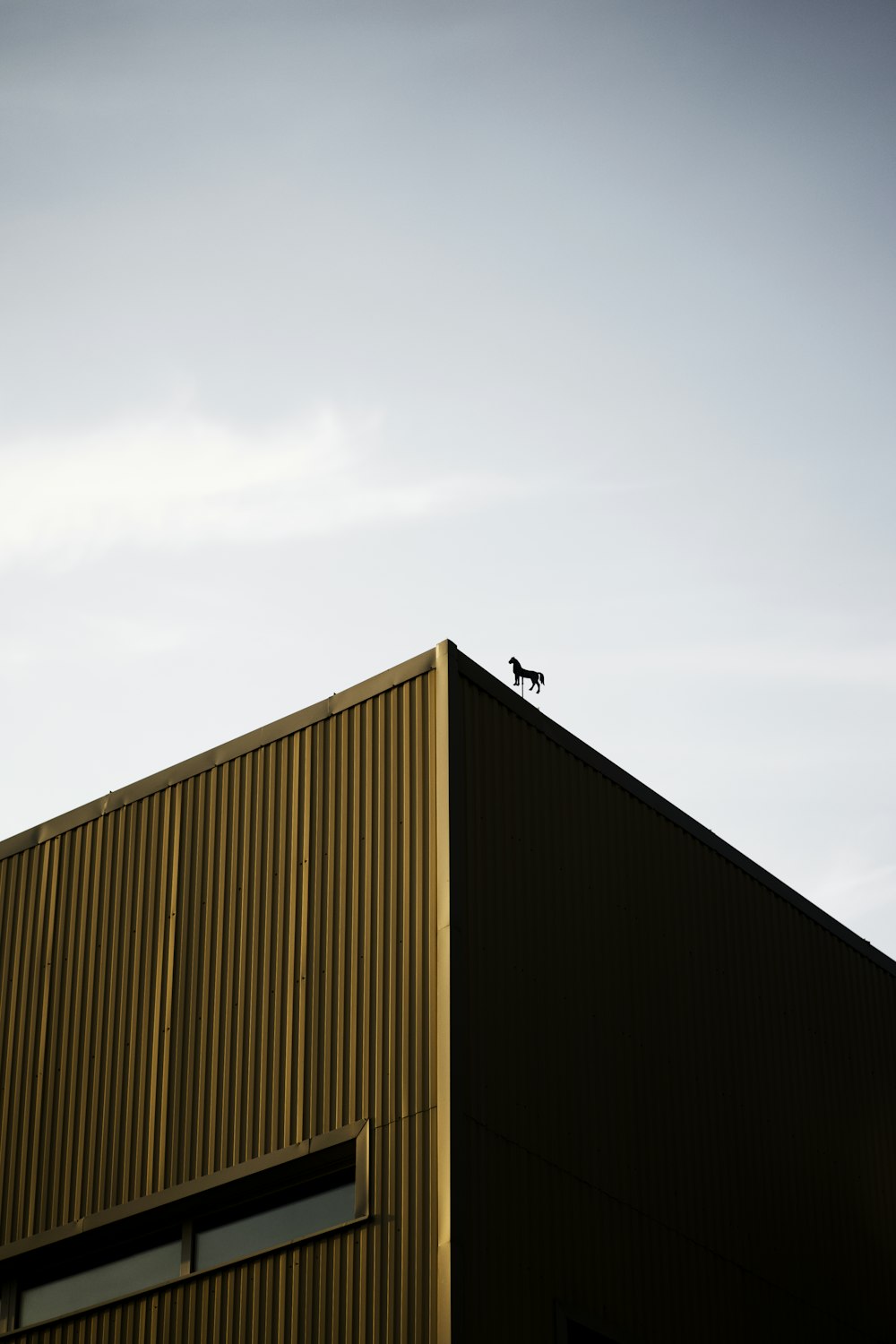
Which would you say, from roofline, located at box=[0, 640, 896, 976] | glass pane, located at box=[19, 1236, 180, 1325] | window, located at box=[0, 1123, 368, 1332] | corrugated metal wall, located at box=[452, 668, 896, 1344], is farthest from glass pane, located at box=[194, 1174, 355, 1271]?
roofline, located at box=[0, 640, 896, 976]

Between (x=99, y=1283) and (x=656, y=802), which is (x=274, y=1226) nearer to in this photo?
(x=99, y=1283)

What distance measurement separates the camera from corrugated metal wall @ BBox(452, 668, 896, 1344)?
670 inches

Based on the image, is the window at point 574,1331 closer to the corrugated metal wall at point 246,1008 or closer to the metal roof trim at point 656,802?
the corrugated metal wall at point 246,1008

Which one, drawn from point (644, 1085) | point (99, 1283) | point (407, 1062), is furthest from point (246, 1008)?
point (644, 1085)

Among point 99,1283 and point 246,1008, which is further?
point 99,1283

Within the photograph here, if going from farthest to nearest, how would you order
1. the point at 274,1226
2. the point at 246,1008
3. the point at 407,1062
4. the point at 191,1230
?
1. the point at 246,1008
2. the point at 191,1230
3. the point at 274,1226
4. the point at 407,1062

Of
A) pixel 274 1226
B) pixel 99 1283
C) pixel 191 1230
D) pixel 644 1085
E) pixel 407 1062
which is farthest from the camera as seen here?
pixel 644 1085

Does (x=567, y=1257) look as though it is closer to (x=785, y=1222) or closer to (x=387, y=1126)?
(x=387, y=1126)

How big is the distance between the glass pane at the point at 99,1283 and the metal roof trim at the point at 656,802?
6997 millimetres

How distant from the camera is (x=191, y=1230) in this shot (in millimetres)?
18141

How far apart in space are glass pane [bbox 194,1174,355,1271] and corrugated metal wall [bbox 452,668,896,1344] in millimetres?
1737

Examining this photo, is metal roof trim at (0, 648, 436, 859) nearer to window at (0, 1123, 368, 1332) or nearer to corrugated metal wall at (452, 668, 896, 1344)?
corrugated metal wall at (452, 668, 896, 1344)

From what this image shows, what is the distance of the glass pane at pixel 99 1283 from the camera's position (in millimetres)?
18328

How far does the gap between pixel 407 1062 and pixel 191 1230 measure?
340 centimetres
